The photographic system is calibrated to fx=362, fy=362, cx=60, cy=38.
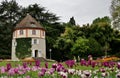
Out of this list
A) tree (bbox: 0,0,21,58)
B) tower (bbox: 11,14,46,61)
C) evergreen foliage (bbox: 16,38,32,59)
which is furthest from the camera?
tree (bbox: 0,0,21,58)

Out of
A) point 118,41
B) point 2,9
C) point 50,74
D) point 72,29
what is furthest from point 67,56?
point 50,74

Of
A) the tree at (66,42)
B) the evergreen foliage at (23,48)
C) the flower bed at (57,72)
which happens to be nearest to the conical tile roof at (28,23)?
the evergreen foliage at (23,48)

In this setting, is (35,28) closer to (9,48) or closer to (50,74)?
(9,48)

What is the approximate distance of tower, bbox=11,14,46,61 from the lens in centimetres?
6944

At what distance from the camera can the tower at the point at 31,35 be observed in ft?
228

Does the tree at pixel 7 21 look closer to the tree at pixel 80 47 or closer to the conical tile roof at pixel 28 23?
the conical tile roof at pixel 28 23

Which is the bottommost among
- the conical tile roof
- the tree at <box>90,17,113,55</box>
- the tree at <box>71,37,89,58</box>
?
the tree at <box>71,37,89,58</box>

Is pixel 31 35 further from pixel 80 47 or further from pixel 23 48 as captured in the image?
pixel 80 47

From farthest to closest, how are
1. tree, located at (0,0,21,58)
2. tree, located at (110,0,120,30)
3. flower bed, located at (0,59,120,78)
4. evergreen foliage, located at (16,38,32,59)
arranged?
tree, located at (0,0,21,58) < evergreen foliage, located at (16,38,32,59) < tree, located at (110,0,120,30) < flower bed, located at (0,59,120,78)

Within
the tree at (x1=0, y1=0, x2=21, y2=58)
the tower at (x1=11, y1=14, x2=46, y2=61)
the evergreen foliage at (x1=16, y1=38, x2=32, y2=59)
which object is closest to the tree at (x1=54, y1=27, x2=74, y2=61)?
the tower at (x1=11, y1=14, x2=46, y2=61)

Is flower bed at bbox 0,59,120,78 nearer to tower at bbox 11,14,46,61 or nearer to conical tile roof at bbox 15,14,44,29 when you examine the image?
tower at bbox 11,14,46,61

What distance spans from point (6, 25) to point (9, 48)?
183 inches

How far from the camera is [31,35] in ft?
230

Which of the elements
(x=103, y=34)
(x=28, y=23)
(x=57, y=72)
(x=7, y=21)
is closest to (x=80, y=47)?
(x=103, y=34)
